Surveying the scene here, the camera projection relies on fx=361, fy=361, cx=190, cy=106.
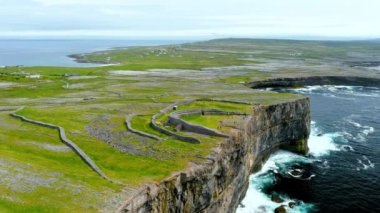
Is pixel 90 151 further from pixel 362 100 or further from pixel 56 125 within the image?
pixel 362 100

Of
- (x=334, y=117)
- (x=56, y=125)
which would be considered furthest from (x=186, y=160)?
(x=334, y=117)

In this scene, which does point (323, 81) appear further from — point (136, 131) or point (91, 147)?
point (91, 147)

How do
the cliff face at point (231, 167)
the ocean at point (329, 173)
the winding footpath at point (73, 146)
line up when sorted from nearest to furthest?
the cliff face at point (231, 167)
the winding footpath at point (73, 146)
the ocean at point (329, 173)

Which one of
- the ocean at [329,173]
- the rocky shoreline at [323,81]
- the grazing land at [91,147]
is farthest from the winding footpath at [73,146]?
the rocky shoreline at [323,81]

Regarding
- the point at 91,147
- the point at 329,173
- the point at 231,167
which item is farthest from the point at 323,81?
the point at 91,147

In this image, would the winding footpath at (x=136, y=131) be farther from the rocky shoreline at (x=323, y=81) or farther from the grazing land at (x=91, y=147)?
the rocky shoreline at (x=323, y=81)

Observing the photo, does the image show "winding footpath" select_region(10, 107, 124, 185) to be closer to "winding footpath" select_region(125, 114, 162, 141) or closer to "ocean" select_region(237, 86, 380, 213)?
"winding footpath" select_region(125, 114, 162, 141)

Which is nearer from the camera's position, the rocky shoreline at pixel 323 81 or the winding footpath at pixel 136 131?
the winding footpath at pixel 136 131
